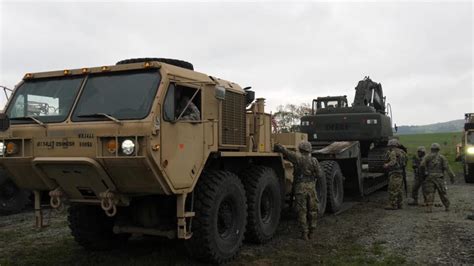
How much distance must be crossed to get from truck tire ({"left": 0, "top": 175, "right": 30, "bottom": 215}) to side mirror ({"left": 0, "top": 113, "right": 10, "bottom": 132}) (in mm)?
5535

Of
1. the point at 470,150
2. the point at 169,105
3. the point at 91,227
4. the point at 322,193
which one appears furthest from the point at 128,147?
the point at 470,150

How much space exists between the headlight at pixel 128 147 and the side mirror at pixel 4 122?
1.79 meters

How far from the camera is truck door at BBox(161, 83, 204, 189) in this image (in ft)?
18.0

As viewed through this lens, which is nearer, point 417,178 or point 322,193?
point 322,193

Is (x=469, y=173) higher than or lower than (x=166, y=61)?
lower

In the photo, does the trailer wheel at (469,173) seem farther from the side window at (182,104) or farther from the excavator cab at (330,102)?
the side window at (182,104)

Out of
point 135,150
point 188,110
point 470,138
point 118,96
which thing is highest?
point 118,96

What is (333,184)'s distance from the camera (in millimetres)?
11109

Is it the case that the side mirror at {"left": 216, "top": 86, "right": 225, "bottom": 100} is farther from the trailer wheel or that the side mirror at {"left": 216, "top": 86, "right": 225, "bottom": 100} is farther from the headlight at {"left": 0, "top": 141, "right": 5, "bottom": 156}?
the trailer wheel

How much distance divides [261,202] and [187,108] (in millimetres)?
2620

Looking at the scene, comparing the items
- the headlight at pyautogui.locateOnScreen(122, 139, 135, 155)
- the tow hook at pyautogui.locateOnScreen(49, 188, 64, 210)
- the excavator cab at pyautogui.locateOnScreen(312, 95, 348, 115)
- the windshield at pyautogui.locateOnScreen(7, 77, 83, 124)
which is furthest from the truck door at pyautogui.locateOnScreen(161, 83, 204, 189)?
the excavator cab at pyautogui.locateOnScreen(312, 95, 348, 115)

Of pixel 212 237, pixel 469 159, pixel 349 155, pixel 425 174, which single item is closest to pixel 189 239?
pixel 212 237

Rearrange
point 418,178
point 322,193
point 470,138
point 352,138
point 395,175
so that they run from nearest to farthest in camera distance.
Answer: point 322,193
point 395,175
point 418,178
point 352,138
point 470,138

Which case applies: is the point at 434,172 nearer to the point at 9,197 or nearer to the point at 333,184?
the point at 333,184
